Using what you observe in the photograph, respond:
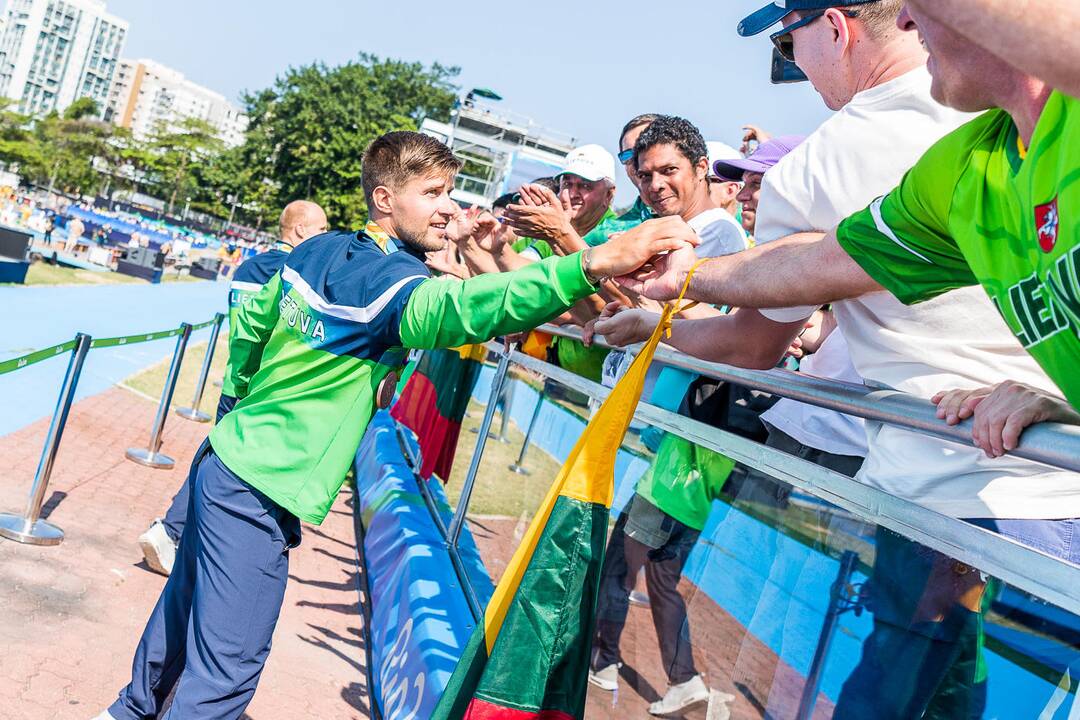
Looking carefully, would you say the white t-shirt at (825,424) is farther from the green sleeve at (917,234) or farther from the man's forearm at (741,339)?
the green sleeve at (917,234)

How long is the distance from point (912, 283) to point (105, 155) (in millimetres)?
106348

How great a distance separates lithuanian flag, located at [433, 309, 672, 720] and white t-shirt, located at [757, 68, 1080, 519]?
560mm

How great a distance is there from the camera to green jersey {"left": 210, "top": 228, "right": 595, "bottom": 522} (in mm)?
3279

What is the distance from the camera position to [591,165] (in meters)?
6.23

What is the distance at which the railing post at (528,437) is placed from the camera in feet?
16.6

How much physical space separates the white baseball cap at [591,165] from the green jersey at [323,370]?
2.86 metres

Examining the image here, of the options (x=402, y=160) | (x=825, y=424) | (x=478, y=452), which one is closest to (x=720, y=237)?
(x=402, y=160)

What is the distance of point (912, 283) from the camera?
2.06 m

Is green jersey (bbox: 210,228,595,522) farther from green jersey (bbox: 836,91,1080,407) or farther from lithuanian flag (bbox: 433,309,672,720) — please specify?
green jersey (bbox: 836,91,1080,407)

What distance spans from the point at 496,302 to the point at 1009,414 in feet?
5.54

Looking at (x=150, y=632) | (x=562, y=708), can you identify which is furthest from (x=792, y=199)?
(x=150, y=632)

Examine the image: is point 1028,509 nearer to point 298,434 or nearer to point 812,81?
point 812,81

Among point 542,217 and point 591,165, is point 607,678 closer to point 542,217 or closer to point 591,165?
point 542,217

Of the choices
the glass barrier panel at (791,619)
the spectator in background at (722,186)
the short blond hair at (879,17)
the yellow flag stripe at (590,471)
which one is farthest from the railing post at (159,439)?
the short blond hair at (879,17)
